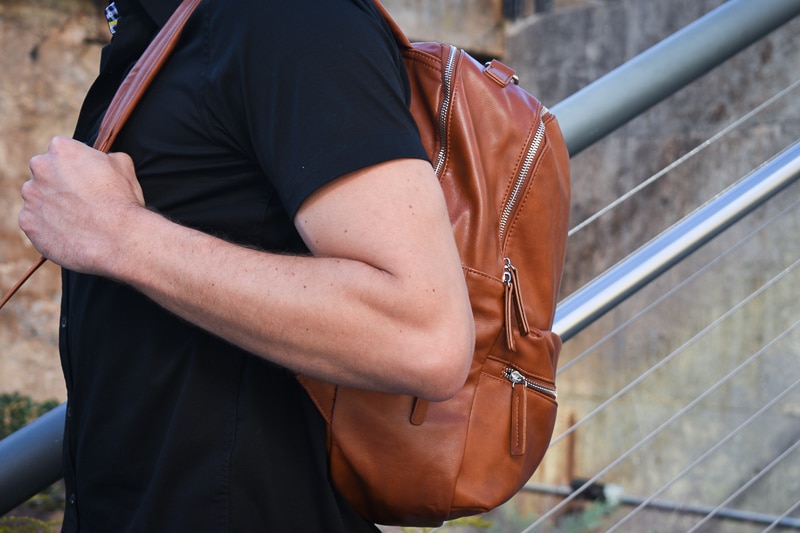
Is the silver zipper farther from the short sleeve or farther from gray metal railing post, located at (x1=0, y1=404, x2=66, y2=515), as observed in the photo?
gray metal railing post, located at (x1=0, y1=404, x2=66, y2=515)

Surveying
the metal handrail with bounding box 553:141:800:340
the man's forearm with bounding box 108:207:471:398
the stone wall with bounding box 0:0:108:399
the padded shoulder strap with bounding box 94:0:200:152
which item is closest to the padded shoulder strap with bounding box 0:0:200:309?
the padded shoulder strap with bounding box 94:0:200:152

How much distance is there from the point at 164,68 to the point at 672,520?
3029mm

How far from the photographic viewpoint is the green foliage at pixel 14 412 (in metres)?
3.73

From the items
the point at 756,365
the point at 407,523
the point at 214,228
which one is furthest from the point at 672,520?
the point at 214,228

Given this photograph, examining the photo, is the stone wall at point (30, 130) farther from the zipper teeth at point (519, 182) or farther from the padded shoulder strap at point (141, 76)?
the zipper teeth at point (519, 182)

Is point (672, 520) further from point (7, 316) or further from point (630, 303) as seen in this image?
point (7, 316)

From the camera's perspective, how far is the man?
0.80 meters

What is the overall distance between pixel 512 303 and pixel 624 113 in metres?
0.56

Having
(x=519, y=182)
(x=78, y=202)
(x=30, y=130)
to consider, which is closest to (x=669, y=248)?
(x=519, y=182)

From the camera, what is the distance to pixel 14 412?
377 cm

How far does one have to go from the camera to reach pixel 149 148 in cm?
92

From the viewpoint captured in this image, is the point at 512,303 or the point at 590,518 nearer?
the point at 512,303

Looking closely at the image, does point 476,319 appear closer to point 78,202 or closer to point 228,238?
point 228,238

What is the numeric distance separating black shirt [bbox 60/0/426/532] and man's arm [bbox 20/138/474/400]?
0.08 ft
